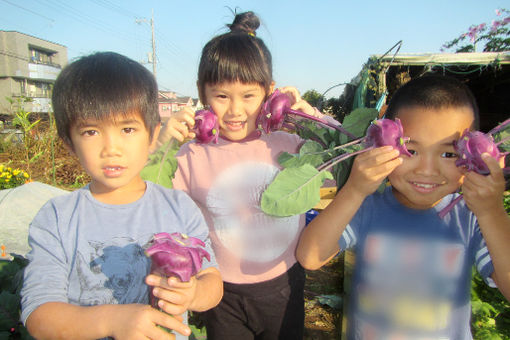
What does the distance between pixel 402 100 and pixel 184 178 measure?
0.89 metres

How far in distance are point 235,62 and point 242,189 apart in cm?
52

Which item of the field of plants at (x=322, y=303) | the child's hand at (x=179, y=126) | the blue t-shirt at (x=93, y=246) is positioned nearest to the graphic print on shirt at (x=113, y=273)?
the blue t-shirt at (x=93, y=246)

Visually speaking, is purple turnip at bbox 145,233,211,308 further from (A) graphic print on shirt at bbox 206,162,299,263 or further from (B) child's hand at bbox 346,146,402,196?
(A) graphic print on shirt at bbox 206,162,299,263

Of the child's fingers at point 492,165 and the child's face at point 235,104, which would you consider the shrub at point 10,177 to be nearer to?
the child's face at point 235,104

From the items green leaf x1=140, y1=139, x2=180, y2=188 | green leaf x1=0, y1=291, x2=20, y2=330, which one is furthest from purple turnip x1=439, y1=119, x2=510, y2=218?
green leaf x1=0, y1=291, x2=20, y2=330

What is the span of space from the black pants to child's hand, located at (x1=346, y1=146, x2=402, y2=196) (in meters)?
0.69

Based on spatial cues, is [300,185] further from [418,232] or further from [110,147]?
[110,147]

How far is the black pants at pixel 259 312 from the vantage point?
1.44m

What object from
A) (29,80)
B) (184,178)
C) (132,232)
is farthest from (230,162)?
(29,80)

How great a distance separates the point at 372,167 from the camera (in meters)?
0.93

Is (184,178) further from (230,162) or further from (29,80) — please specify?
(29,80)

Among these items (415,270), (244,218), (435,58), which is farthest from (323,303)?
(435,58)

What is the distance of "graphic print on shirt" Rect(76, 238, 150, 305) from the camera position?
3.09ft

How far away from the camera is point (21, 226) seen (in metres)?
3.09
